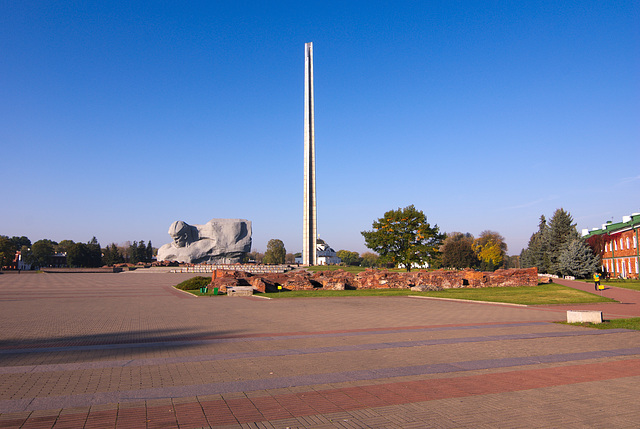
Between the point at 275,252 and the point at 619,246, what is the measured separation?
78270mm

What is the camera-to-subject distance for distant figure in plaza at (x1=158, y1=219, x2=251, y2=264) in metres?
68.2

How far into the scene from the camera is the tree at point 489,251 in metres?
96.6

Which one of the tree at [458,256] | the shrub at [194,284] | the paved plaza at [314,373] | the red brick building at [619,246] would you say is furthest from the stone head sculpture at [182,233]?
the red brick building at [619,246]

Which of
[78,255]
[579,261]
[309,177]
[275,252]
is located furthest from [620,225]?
[78,255]

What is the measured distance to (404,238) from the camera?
162 feet

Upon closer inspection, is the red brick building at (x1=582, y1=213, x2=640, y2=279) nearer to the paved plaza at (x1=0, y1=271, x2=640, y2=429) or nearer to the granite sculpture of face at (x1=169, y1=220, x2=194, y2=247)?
the paved plaza at (x1=0, y1=271, x2=640, y2=429)

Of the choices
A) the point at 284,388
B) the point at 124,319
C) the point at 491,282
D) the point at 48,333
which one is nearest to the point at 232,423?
the point at 284,388

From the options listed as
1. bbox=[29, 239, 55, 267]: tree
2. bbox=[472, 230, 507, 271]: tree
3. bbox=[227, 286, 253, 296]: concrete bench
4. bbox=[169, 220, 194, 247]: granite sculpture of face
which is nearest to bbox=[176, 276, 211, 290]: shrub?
bbox=[227, 286, 253, 296]: concrete bench

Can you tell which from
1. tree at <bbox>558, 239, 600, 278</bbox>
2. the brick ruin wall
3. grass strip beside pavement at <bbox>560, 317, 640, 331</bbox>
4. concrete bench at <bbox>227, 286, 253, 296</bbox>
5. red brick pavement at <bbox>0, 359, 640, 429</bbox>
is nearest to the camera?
red brick pavement at <bbox>0, 359, 640, 429</bbox>

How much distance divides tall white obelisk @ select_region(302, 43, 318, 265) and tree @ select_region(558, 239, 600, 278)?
3644 centimetres

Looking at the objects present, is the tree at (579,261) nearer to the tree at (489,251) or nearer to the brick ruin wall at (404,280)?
the brick ruin wall at (404,280)

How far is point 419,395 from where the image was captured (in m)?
6.32

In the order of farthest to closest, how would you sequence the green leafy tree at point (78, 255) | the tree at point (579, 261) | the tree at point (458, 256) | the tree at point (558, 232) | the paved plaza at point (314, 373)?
the green leafy tree at point (78, 255) < the tree at point (458, 256) < the tree at point (558, 232) < the tree at point (579, 261) < the paved plaza at point (314, 373)

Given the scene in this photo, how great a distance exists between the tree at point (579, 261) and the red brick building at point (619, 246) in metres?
2.37
